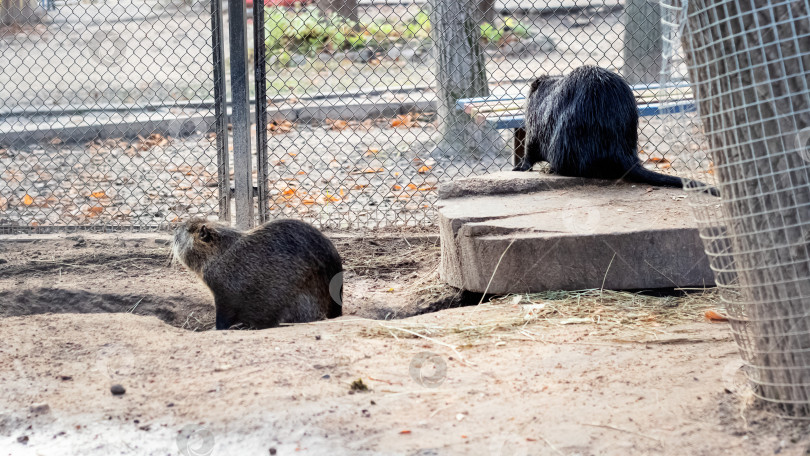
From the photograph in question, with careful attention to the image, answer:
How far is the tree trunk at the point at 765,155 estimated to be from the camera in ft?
7.70

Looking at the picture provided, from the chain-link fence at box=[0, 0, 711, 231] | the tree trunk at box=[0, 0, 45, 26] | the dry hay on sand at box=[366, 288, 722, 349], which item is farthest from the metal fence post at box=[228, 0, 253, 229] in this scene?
the tree trunk at box=[0, 0, 45, 26]

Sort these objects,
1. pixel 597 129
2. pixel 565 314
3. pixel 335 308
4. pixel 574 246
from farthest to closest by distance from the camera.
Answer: pixel 597 129 < pixel 335 308 < pixel 574 246 < pixel 565 314

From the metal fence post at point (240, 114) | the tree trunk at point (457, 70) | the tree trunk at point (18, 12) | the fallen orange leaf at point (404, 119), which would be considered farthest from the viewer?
the tree trunk at point (18, 12)

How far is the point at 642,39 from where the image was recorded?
28.6ft

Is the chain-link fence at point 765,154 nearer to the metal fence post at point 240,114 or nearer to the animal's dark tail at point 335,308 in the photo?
the animal's dark tail at point 335,308

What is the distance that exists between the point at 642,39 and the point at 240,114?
5.21 meters

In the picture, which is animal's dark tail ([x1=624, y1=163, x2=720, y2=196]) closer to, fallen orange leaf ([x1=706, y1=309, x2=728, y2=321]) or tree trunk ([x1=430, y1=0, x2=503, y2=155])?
fallen orange leaf ([x1=706, y1=309, x2=728, y2=321])

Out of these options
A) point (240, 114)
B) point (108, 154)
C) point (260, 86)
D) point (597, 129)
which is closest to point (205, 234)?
point (240, 114)

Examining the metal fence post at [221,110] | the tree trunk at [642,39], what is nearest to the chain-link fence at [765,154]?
the metal fence post at [221,110]

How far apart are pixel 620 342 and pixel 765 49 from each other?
4.94 ft

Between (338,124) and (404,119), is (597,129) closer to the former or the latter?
(404,119)

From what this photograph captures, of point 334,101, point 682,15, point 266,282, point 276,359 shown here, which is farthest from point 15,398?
point 334,101

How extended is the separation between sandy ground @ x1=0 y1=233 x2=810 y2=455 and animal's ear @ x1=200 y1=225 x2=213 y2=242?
63 cm

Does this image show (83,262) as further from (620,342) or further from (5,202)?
(620,342)
